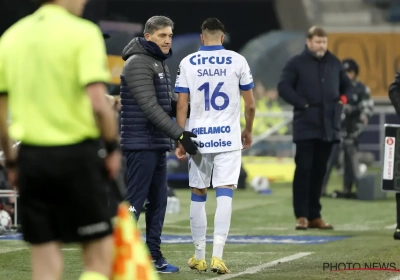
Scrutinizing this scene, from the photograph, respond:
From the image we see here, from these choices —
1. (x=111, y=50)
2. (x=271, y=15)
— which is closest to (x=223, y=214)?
(x=111, y=50)

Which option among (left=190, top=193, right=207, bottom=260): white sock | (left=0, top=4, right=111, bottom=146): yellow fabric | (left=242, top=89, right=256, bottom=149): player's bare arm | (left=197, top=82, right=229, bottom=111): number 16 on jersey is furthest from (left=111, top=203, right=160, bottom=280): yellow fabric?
(left=242, top=89, right=256, bottom=149): player's bare arm

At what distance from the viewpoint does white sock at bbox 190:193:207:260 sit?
9406mm

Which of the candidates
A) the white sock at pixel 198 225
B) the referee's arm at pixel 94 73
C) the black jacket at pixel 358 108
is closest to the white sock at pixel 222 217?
the white sock at pixel 198 225

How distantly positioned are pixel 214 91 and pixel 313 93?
427 cm

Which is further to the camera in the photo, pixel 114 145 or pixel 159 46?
pixel 159 46

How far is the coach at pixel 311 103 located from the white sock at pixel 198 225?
164 inches

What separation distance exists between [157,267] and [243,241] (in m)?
2.96

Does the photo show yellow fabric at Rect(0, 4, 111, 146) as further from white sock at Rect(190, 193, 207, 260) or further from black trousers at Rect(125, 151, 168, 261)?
white sock at Rect(190, 193, 207, 260)

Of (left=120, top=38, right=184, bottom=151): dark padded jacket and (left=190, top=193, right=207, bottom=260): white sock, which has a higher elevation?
(left=120, top=38, right=184, bottom=151): dark padded jacket

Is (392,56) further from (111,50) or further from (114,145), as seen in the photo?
(114,145)

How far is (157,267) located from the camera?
9.45 metres

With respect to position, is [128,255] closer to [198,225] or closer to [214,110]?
[198,225]

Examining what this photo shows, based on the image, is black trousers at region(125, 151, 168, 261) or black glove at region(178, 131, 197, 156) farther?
black trousers at region(125, 151, 168, 261)

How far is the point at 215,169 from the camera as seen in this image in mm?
9531
